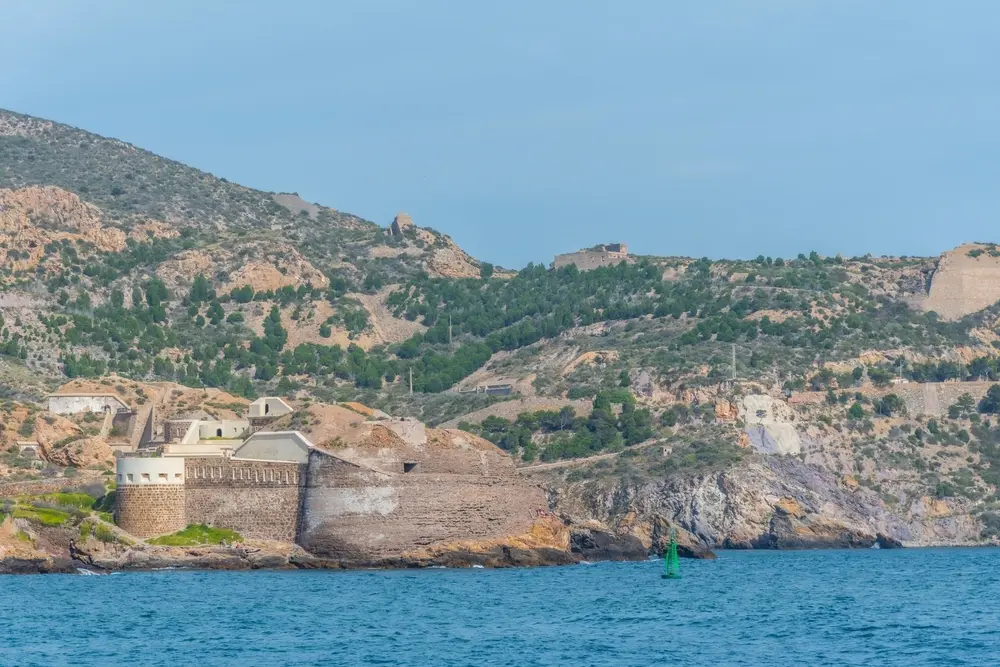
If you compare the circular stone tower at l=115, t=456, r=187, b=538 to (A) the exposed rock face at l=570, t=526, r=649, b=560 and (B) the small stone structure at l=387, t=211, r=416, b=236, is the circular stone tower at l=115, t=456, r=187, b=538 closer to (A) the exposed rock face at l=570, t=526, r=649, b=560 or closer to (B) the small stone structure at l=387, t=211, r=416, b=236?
(A) the exposed rock face at l=570, t=526, r=649, b=560

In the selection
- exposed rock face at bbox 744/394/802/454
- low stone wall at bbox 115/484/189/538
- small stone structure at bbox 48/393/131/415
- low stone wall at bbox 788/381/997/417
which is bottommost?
low stone wall at bbox 115/484/189/538

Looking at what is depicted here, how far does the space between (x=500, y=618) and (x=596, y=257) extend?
367ft

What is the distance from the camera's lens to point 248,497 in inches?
3093

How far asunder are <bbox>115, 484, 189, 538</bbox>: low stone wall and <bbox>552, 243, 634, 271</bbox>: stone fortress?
95.0 metres

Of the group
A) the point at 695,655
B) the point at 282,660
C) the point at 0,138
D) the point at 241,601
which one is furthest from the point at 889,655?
the point at 0,138

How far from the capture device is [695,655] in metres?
54.6

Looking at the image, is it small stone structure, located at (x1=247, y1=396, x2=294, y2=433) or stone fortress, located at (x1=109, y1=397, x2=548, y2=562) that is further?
small stone structure, located at (x1=247, y1=396, x2=294, y2=433)

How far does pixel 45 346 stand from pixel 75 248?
890 inches

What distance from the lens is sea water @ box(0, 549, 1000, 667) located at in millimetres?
54438

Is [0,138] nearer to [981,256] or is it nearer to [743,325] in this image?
[743,325]

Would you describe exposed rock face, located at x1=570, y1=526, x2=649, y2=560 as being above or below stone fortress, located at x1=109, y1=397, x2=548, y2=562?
below

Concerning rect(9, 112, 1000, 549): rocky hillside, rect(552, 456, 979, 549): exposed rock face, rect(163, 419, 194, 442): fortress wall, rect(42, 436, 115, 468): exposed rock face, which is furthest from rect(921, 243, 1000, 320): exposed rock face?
rect(42, 436, 115, 468): exposed rock face

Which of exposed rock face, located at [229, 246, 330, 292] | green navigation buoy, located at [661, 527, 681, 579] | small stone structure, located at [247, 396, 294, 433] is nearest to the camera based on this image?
green navigation buoy, located at [661, 527, 681, 579]

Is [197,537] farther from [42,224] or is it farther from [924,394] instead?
[42,224]
